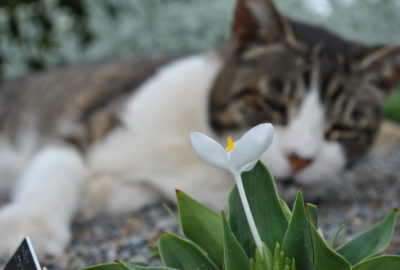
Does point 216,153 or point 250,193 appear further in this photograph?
point 250,193

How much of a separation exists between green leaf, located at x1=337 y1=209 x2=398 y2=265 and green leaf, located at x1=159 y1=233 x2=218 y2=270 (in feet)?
0.99

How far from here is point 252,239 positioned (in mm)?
1144

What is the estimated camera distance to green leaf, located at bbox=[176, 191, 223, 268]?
3.73 feet

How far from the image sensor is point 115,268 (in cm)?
110

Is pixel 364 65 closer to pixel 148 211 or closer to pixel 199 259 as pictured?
pixel 148 211

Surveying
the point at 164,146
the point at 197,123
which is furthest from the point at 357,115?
the point at 164,146

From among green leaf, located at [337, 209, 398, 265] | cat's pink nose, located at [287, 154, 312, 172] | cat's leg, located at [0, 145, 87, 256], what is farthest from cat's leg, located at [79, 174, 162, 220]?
green leaf, located at [337, 209, 398, 265]

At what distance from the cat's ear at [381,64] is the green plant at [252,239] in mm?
1450

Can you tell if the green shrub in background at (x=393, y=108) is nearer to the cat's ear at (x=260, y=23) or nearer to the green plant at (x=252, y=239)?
the cat's ear at (x=260, y=23)

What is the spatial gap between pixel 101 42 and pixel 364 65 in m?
3.27

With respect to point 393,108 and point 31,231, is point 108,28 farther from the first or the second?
point 31,231

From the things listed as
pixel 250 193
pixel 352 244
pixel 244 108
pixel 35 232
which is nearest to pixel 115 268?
pixel 250 193

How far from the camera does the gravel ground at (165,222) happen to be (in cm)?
195

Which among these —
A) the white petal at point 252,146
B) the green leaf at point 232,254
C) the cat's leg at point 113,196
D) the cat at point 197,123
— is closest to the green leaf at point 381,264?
the green leaf at point 232,254
